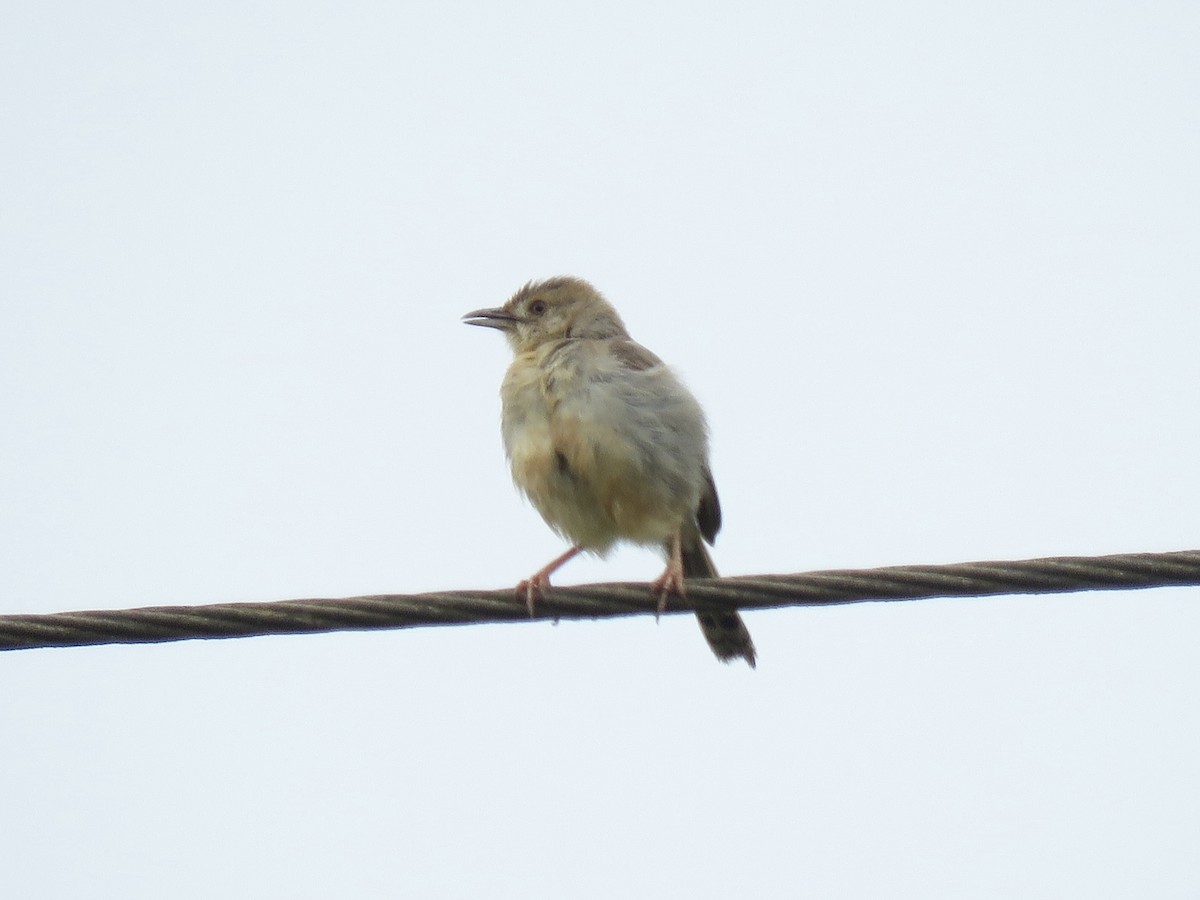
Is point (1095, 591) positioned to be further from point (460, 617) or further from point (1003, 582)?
point (460, 617)

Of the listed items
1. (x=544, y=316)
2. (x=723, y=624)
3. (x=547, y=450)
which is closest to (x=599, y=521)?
(x=547, y=450)

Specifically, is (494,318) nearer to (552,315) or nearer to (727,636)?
(552,315)

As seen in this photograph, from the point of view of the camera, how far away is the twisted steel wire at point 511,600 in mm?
4449

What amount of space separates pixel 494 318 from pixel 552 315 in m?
0.41

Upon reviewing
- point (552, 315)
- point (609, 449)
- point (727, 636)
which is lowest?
point (727, 636)

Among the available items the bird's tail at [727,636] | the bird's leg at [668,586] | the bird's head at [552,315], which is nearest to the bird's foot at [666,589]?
the bird's leg at [668,586]

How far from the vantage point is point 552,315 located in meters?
8.37

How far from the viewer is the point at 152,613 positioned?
4520 mm

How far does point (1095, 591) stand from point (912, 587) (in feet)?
1.75

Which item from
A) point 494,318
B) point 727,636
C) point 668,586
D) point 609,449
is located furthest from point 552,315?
point 668,586

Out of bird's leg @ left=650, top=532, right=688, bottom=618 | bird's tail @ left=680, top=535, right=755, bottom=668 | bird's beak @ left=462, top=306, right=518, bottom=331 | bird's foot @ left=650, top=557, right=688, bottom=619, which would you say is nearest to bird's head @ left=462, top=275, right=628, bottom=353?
bird's beak @ left=462, top=306, right=518, bottom=331

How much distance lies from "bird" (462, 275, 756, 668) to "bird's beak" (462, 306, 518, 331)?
69 centimetres

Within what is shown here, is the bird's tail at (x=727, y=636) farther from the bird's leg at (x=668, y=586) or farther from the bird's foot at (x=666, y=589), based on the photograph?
the bird's foot at (x=666, y=589)

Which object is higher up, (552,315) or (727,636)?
(552,315)
